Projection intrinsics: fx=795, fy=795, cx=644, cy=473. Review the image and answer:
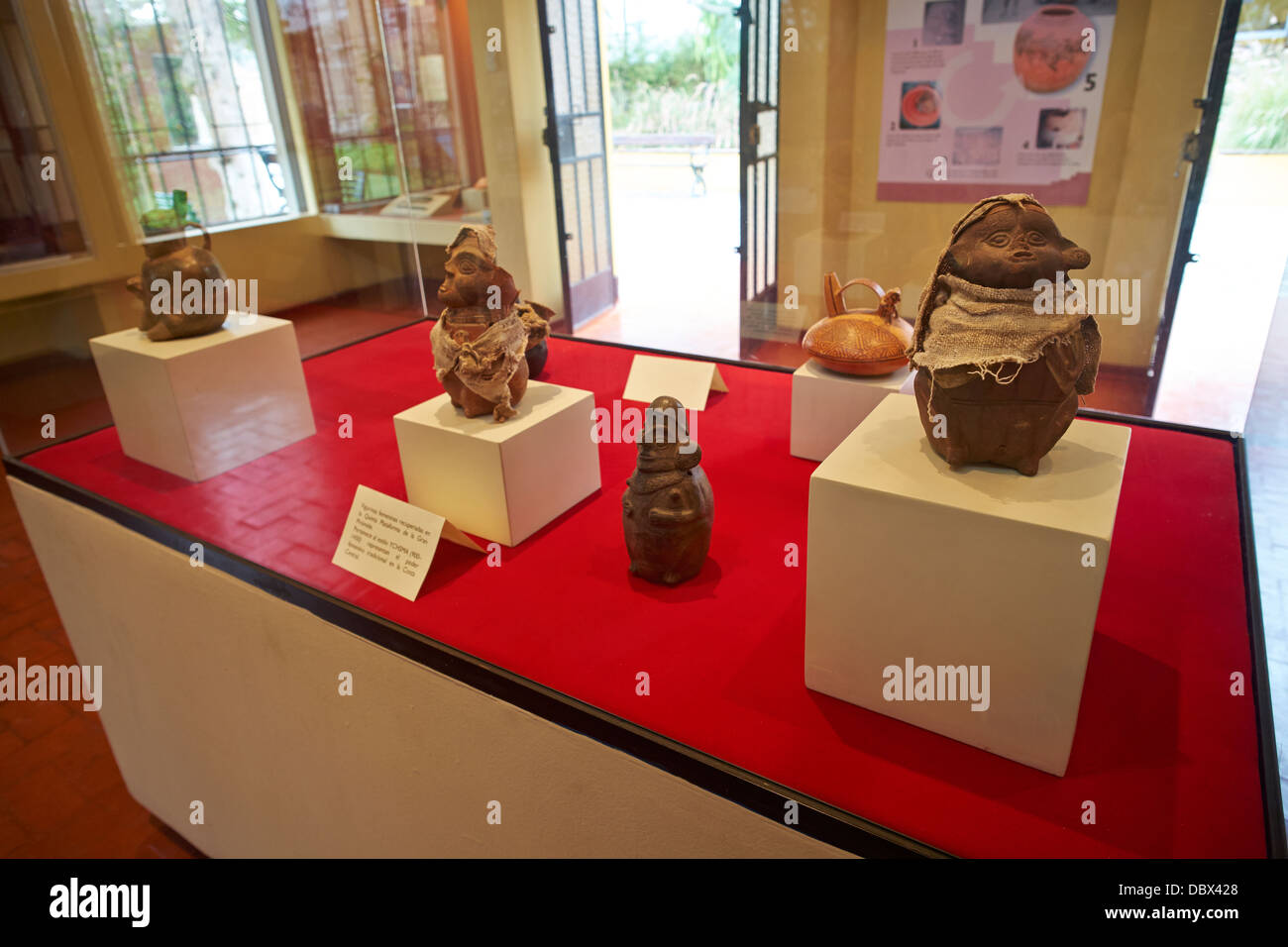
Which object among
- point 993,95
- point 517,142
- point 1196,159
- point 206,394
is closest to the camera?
point 206,394

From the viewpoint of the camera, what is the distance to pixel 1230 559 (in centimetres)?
157

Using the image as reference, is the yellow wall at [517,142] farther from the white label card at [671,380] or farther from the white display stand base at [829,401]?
the white display stand base at [829,401]

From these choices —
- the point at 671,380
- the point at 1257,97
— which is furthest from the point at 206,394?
the point at 1257,97

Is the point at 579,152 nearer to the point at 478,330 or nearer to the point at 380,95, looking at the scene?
the point at 380,95

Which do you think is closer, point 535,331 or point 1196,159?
point 535,331

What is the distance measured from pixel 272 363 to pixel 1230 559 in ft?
7.80

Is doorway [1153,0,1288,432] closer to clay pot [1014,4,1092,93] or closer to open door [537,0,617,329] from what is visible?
clay pot [1014,4,1092,93]

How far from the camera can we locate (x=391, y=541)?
1.65m

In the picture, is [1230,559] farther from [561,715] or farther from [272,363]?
[272,363]

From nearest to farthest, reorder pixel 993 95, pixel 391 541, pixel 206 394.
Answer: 1. pixel 391 541
2. pixel 206 394
3. pixel 993 95

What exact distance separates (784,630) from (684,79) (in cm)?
350

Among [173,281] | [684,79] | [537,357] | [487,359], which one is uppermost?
[684,79]

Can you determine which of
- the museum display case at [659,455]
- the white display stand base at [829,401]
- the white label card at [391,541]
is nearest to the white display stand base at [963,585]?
the museum display case at [659,455]

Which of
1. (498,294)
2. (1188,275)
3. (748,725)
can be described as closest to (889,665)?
(748,725)
